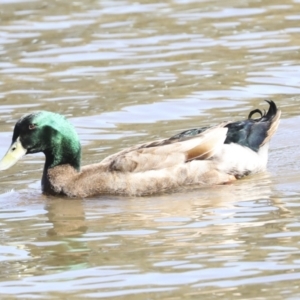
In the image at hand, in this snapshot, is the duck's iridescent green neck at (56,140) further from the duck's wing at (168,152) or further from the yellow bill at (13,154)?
the duck's wing at (168,152)

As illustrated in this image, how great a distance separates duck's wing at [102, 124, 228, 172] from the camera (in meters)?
11.8

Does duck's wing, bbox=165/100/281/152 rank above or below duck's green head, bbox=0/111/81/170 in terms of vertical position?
below

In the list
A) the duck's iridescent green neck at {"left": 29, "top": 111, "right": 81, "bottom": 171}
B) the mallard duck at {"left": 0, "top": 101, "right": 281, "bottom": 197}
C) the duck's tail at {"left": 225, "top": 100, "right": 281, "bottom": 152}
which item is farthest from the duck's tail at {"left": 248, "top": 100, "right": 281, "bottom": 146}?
the duck's iridescent green neck at {"left": 29, "top": 111, "right": 81, "bottom": 171}

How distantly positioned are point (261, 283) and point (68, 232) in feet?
8.89

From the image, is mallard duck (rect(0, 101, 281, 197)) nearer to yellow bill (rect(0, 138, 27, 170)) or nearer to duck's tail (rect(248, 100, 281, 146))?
yellow bill (rect(0, 138, 27, 170))

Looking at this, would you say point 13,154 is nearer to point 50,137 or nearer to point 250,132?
point 50,137

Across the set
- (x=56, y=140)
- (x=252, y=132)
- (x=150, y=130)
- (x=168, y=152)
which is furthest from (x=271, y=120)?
(x=56, y=140)

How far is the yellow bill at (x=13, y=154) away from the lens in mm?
11797

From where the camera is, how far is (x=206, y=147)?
39.3 ft

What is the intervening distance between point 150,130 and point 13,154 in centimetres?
258

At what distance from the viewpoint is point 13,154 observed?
38.9ft

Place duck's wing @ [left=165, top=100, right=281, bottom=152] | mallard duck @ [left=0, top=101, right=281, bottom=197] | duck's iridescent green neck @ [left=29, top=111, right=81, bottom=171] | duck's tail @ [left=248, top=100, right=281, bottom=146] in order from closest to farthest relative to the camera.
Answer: mallard duck @ [left=0, top=101, right=281, bottom=197] → duck's iridescent green neck @ [left=29, top=111, right=81, bottom=171] → duck's wing @ [left=165, top=100, right=281, bottom=152] → duck's tail @ [left=248, top=100, right=281, bottom=146]

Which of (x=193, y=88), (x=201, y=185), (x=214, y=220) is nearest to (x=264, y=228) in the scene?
(x=214, y=220)

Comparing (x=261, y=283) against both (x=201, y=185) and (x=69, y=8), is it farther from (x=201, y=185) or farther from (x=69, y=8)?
(x=69, y=8)
